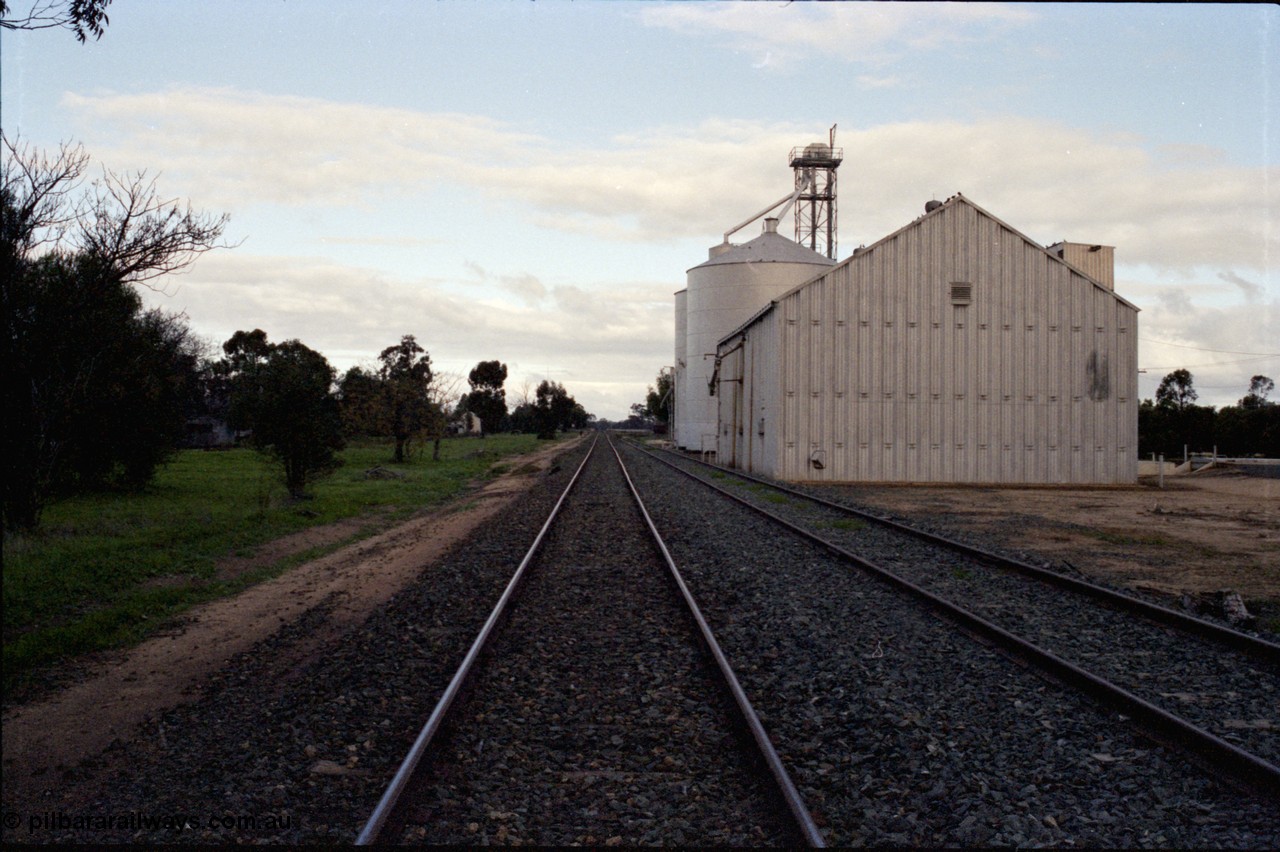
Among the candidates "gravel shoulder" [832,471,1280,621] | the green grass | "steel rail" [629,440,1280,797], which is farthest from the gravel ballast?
"gravel shoulder" [832,471,1280,621]

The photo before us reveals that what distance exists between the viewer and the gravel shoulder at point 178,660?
486 cm

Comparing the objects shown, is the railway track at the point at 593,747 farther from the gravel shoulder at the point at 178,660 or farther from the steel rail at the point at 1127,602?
the steel rail at the point at 1127,602

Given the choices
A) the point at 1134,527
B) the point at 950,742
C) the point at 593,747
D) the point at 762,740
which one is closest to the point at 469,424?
the point at 1134,527

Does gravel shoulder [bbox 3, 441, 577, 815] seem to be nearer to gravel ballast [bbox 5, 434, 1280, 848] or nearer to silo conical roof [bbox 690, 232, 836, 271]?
gravel ballast [bbox 5, 434, 1280, 848]

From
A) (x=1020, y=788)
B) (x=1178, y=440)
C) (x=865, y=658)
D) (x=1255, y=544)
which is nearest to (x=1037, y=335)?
(x=1255, y=544)

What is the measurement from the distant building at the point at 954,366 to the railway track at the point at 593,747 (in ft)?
63.0

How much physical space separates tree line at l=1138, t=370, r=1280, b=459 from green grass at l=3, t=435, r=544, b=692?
153ft

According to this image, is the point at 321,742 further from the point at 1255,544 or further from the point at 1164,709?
the point at 1255,544

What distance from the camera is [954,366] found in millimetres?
27047

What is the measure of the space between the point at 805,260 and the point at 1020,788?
43.9 metres

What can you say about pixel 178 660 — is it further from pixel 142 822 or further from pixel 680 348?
pixel 680 348

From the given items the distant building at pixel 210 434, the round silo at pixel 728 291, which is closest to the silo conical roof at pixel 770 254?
the round silo at pixel 728 291

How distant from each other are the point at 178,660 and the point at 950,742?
19.2ft

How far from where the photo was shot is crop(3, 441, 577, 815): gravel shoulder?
15.9ft
